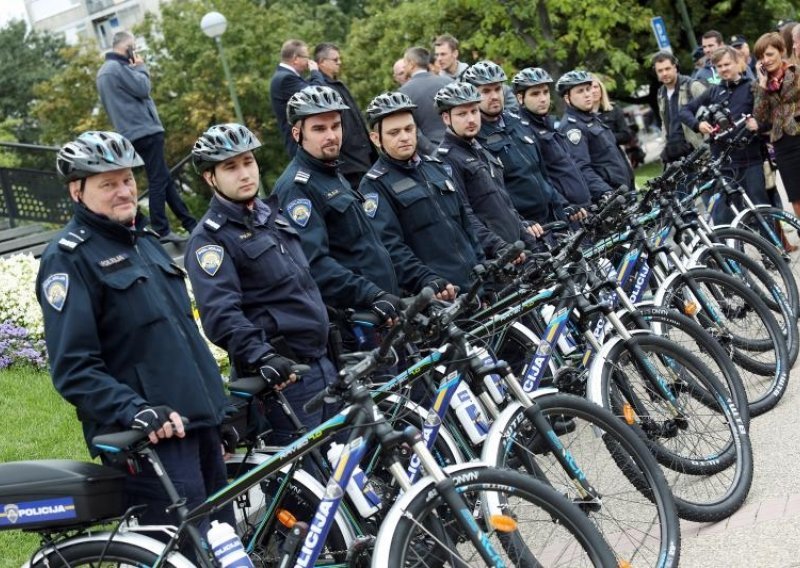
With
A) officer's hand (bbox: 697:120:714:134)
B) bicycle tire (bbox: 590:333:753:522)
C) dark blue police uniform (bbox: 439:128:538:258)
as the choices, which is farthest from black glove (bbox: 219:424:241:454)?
officer's hand (bbox: 697:120:714:134)

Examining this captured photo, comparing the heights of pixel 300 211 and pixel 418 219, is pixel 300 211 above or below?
above

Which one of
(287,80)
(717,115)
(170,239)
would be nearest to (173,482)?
(287,80)

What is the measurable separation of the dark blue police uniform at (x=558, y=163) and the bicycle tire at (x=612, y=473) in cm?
478

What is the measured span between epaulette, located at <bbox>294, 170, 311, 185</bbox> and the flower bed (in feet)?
12.2

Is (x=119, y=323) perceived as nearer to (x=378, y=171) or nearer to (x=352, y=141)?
(x=378, y=171)

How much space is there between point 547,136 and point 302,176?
3.36 meters

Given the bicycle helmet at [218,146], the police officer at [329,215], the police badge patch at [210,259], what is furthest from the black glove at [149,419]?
the police officer at [329,215]

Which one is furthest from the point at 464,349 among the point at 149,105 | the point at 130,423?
the point at 149,105

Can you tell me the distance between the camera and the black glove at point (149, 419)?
4.65 metres

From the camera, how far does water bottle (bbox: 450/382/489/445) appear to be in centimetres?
588

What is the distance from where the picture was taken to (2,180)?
59.2 feet

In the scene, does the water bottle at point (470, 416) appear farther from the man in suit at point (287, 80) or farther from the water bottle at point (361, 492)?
the man in suit at point (287, 80)

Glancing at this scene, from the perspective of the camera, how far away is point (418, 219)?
7469 millimetres

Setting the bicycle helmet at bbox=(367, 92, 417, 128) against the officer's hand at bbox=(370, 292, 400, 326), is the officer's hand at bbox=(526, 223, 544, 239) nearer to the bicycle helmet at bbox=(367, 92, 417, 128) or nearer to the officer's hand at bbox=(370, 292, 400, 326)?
the bicycle helmet at bbox=(367, 92, 417, 128)
